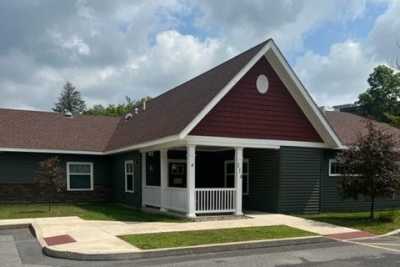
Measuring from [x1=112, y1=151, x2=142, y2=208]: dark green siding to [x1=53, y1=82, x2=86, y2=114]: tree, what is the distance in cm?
7371

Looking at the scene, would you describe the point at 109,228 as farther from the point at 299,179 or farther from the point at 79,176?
the point at 79,176

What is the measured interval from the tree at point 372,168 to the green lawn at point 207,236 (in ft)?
11.5

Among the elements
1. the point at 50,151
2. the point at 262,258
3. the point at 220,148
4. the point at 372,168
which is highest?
the point at 220,148

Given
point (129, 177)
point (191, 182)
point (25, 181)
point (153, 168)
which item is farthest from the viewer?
point (25, 181)

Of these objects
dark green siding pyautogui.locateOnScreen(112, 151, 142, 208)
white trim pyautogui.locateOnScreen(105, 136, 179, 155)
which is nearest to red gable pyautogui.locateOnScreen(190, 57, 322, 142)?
white trim pyautogui.locateOnScreen(105, 136, 179, 155)

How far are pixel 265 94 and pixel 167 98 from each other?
6789mm

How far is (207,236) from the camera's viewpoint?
11945 mm

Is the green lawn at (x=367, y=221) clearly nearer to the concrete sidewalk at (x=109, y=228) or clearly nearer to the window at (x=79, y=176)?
the concrete sidewalk at (x=109, y=228)

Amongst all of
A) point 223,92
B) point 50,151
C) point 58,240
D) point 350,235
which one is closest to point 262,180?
point 223,92

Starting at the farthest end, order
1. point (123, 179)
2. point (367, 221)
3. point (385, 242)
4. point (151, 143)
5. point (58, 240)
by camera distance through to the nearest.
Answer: point (123, 179), point (151, 143), point (367, 221), point (385, 242), point (58, 240)

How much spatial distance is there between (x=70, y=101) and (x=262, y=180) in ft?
275

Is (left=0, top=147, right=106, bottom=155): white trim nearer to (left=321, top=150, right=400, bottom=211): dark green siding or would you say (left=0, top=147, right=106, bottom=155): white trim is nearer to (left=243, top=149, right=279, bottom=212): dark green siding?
(left=243, top=149, right=279, bottom=212): dark green siding

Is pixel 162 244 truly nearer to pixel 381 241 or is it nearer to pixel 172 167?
pixel 381 241

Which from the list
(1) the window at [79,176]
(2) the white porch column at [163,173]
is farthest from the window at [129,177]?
(2) the white porch column at [163,173]
